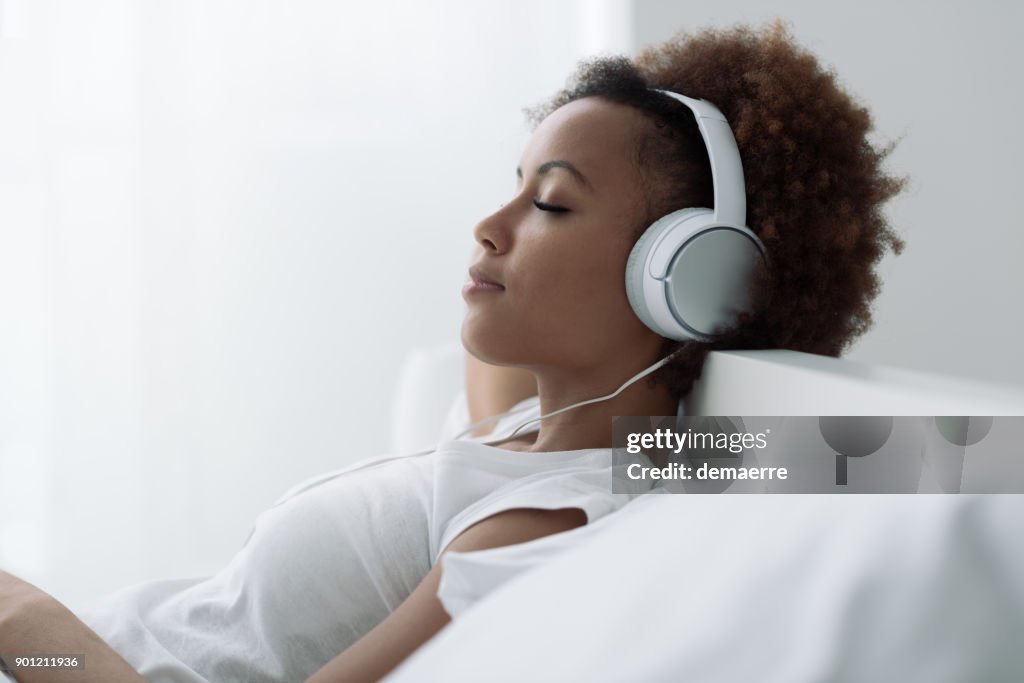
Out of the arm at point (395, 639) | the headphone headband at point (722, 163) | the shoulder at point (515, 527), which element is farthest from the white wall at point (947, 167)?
the arm at point (395, 639)

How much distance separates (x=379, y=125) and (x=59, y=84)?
2.91 feet

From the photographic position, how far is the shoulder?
28.5 inches

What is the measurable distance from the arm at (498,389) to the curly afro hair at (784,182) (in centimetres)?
44

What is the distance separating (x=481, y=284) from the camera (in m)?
0.94

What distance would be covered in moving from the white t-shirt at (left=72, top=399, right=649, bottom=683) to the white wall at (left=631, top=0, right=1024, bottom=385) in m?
1.31

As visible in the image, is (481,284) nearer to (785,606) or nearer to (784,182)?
(784,182)

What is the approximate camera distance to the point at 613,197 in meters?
0.92

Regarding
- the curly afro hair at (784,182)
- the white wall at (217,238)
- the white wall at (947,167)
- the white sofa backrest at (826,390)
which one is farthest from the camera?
the white wall at (217,238)

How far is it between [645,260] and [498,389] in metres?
0.54

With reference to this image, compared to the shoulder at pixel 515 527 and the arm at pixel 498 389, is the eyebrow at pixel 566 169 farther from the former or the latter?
the arm at pixel 498 389

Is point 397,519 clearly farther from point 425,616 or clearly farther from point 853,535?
point 853,535

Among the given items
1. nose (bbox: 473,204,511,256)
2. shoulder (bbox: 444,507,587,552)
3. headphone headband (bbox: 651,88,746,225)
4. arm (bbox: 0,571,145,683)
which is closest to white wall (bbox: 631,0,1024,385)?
headphone headband (bbox: 651,88,746,225)

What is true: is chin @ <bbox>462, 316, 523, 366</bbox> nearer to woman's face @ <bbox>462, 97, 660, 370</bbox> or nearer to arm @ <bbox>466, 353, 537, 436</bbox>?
woman's face @ <bbox>462, 97, 660, 370</bbox>

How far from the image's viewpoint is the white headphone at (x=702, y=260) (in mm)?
838
